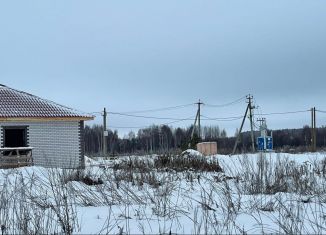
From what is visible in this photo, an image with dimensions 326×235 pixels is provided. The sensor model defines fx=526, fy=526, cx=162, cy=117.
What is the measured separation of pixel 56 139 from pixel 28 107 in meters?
2.47

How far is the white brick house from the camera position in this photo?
2938 centimetres

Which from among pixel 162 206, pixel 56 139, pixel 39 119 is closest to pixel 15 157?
pixel 39 119

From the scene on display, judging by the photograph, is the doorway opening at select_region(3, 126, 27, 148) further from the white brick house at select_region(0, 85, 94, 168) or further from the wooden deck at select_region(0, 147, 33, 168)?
the wooden deck at select_region(0, 147, 33, 168)

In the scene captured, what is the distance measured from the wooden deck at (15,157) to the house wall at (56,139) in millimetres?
965

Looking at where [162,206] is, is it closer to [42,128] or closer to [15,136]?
[42,128]

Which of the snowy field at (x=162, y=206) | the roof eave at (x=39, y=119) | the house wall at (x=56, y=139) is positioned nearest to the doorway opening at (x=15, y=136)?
the house wall at (x=56, y=139)

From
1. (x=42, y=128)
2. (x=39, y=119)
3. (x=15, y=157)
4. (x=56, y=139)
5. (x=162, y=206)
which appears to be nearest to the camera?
(x=162, y=206)

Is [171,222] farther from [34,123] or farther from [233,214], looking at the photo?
[34,123]

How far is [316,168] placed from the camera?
1370cm

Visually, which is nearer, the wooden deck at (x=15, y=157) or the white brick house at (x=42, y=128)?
the wooden deck at (x=15, y=157)

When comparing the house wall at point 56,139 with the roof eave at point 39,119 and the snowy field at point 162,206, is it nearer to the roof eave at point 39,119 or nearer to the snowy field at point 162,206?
the roof eave at point 39,119

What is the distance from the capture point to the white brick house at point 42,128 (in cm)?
2938

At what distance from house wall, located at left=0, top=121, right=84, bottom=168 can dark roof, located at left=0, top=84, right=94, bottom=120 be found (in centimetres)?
58

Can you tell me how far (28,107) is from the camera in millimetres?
30547
